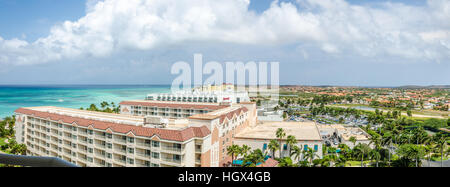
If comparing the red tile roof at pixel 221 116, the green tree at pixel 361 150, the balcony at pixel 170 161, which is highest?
the red tile roof at pixel 221 116

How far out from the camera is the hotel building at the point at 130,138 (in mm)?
10391

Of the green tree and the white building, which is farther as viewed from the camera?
the white building

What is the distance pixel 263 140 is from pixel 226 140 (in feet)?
8.71

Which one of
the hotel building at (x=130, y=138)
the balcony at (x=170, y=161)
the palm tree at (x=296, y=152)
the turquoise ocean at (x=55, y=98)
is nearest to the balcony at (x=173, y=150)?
the hotel building at (x=130, y=138)

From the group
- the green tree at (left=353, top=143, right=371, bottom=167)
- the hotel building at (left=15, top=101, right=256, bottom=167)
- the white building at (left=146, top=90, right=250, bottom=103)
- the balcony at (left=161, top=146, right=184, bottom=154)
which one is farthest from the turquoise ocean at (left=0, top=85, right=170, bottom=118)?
the green tree at (left=353, top=143, right=371, bottom=167)

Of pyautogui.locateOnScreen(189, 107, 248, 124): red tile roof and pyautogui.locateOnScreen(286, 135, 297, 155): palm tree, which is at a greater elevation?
pyautogui.locateOnScreen(189, 107, 248, 124): red tile roof

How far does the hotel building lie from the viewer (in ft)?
34.1

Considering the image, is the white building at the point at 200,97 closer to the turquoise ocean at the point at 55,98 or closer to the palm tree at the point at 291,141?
the palm tree at the point at 291,141

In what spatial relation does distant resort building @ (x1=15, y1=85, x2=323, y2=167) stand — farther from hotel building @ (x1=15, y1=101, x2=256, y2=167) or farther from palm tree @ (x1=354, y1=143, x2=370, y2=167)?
palm tree @ (x1=354, y1=143, x2=370, y2=167)

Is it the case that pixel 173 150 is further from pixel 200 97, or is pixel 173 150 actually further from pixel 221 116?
pixel 200 97

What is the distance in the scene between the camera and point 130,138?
434 inches
